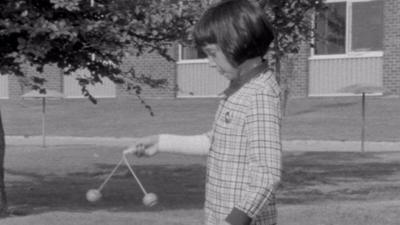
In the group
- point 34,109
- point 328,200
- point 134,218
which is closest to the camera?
point 134,218

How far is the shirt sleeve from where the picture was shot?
117 inches

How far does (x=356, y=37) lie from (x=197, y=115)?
536 cm

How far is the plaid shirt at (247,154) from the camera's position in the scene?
2.98 meters

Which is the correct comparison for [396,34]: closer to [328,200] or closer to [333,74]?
[333,74]

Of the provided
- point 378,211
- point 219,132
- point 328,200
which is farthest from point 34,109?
point 219,132

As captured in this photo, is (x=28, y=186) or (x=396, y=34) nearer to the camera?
(x=28, y=186)

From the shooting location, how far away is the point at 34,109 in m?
28.6

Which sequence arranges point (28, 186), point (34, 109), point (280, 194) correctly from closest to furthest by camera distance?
point (280, 194)
point (28, 186)
point (34, 109)

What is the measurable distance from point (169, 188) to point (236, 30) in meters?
9.24

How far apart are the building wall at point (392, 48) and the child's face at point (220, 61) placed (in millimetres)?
21886

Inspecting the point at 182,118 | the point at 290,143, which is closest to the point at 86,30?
the point at 290,143

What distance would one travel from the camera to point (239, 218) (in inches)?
117

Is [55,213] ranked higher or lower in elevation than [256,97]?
lower

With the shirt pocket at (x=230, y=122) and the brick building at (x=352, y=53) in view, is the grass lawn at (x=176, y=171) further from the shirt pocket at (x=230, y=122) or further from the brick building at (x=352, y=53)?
the shirt pocket at (x=230, y=122)
